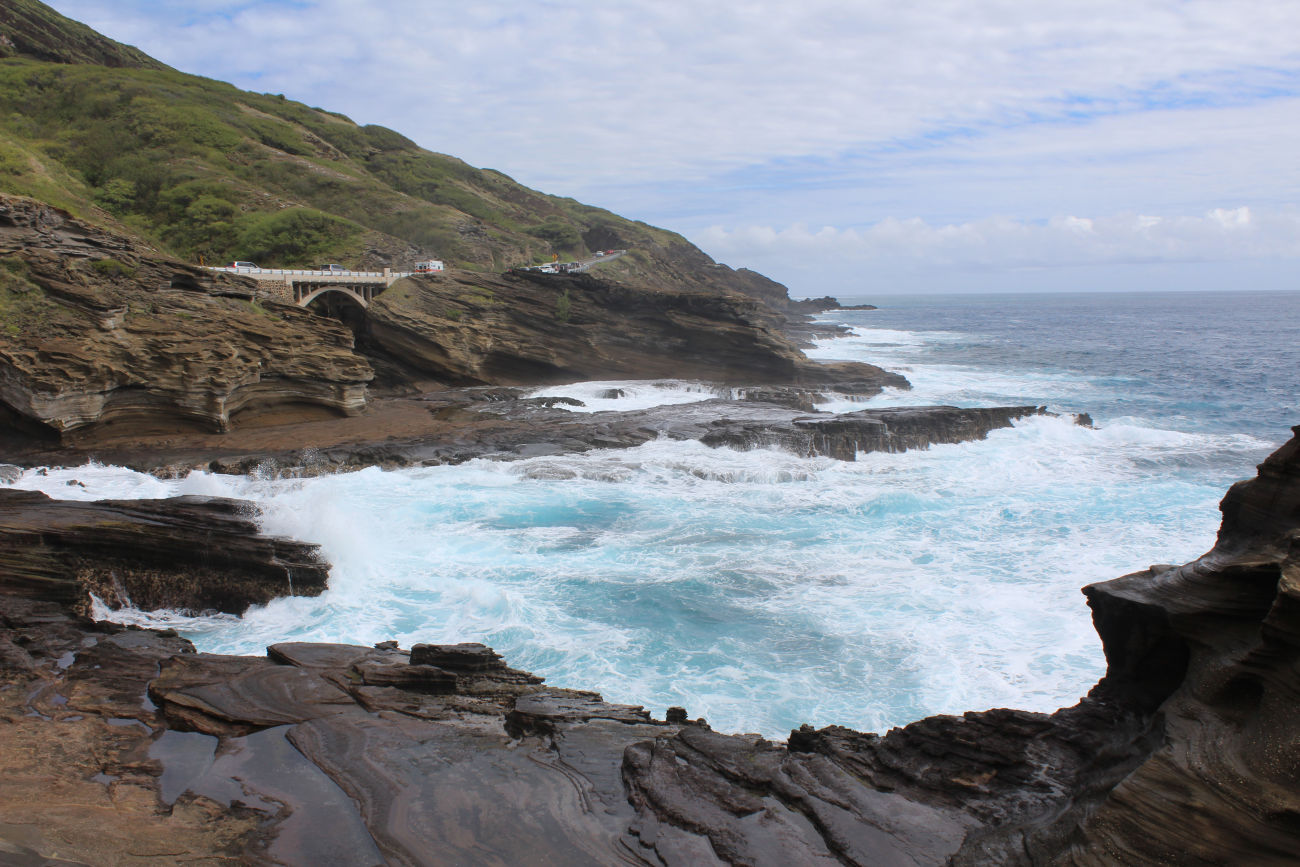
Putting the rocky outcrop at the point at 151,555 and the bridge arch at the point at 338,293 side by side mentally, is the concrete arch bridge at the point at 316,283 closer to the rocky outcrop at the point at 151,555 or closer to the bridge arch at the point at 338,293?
the bridge arch at the point at 338,293

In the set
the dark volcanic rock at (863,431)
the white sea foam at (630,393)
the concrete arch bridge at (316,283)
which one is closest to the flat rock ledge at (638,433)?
the dark volcanic rock at (863,431)

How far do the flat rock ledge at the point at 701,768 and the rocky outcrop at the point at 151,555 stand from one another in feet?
11.6

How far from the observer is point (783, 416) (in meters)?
26.5

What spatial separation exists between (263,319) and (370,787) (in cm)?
2334

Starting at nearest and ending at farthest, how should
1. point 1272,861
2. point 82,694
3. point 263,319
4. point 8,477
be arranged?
point 1272,861, point 82,694, point 8,477, point 263,319

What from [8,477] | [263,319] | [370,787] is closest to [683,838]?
[370,787]

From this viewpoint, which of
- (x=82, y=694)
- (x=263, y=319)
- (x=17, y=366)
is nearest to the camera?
(x=82, y=694)

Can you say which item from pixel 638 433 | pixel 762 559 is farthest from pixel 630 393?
pixel 762 559

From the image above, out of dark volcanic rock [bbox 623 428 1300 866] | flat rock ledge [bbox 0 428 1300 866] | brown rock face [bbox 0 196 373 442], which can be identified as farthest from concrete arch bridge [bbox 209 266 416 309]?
dark volcanic rock [bbox 623 428 1300 866]

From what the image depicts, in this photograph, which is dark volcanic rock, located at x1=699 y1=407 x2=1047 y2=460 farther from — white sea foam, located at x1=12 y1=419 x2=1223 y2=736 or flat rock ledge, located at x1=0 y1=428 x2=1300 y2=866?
flat rock ledge, located at x1=0 y1=428 x2=1300 y2=866

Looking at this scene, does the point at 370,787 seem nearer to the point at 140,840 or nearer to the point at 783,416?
the point at 140,840

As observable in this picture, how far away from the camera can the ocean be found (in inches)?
438

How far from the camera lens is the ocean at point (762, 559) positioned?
1112 centimetres

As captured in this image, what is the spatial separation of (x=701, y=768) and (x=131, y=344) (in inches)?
895
